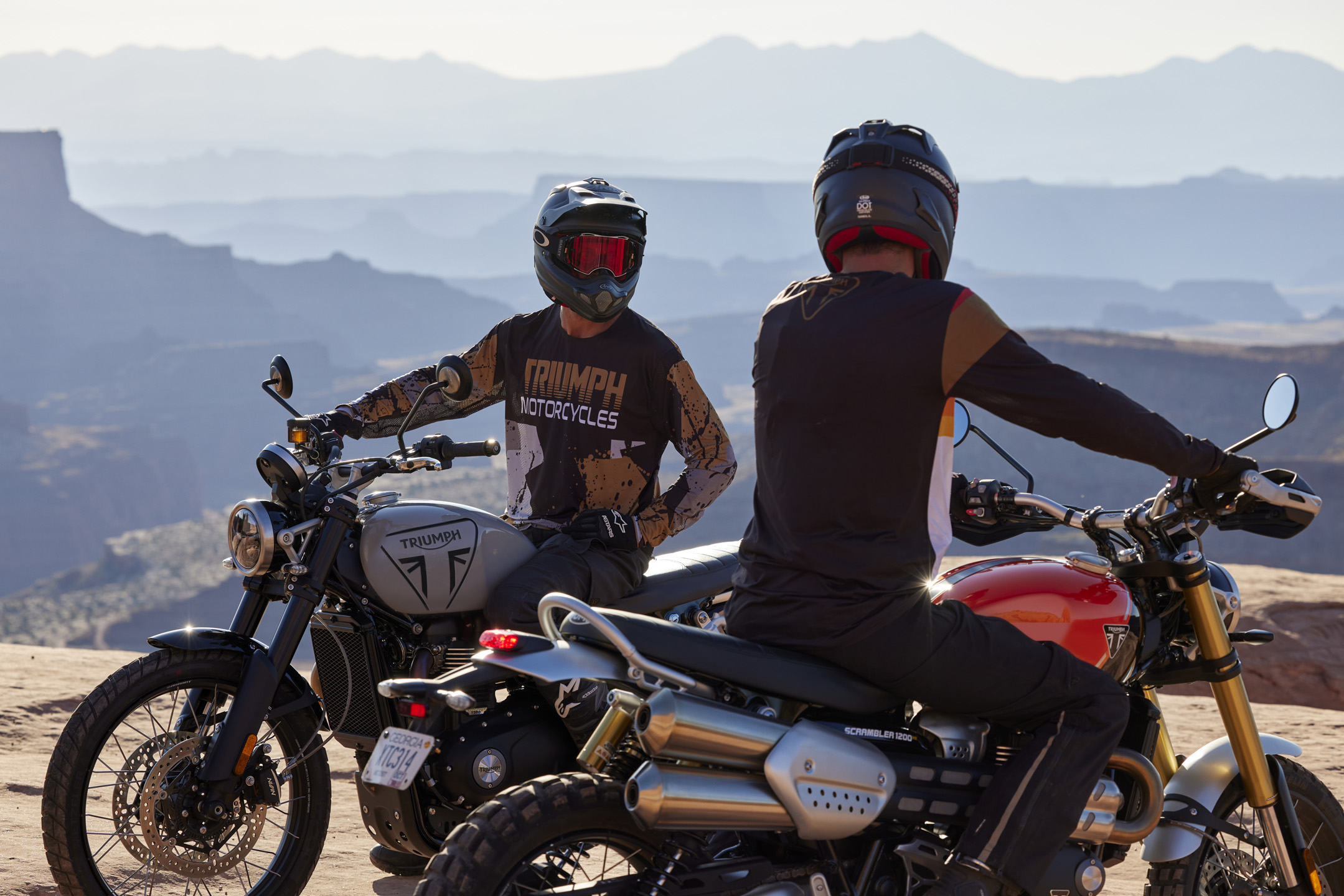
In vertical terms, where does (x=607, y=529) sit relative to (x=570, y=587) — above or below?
above

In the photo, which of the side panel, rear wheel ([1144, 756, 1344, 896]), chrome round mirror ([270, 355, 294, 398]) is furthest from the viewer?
chrome round mirror ([270, 355, 294, 398])

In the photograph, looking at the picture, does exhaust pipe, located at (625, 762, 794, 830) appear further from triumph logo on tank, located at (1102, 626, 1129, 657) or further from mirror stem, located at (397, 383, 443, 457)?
mirror stem, located at (397, 383, 443, 457)

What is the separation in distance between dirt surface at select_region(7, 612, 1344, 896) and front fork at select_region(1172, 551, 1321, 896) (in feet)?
5.07

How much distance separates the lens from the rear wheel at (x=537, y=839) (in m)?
2.55

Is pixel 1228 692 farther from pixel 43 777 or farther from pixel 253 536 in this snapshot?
pixel 43 777

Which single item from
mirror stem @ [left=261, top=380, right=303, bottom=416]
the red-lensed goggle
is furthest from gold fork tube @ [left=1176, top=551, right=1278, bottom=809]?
mirror stem @ [left=261, top=380, right=303, bottom=416]

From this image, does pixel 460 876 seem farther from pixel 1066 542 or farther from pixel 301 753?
pixel 1066 542

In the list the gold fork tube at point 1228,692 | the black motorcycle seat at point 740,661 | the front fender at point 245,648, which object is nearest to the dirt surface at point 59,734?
the front fender at point 245,648

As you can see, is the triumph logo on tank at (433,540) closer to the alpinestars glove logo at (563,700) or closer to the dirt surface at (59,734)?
the alpinestars glove logo at (563,700)

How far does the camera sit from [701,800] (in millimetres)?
2629

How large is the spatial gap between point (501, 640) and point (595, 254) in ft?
7.99

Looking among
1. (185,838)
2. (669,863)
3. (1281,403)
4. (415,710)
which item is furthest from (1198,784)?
(185,838)

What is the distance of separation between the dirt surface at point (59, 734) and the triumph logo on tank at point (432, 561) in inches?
53.5

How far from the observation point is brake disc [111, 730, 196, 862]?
12.3ft
